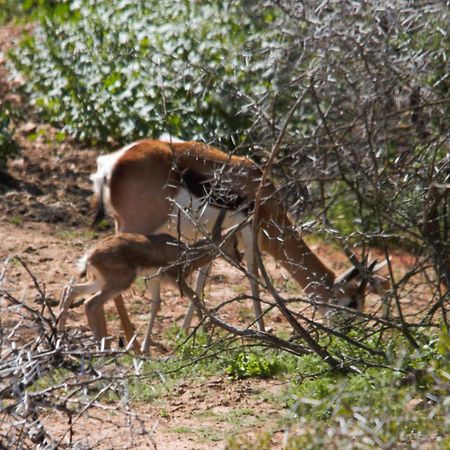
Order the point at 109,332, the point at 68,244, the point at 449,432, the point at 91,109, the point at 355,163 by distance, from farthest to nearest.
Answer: the point at 91,109 → the point at 68,244 → the point at 109,332 → the point at 355,163 → the point at 449,432

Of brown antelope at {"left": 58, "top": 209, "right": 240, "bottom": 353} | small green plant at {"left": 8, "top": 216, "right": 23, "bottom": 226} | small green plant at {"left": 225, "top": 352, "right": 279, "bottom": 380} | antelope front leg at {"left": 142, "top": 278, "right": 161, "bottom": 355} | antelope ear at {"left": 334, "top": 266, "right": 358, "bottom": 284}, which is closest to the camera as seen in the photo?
small green plant at {"left": 225, "top": 352, "right": 279, "bottom": 380}

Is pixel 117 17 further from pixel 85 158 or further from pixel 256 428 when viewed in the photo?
pixel 256 428

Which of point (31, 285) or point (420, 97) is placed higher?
point (420, 97)

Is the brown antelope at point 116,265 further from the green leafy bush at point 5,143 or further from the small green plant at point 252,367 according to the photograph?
the green leafy bush at point 5,143

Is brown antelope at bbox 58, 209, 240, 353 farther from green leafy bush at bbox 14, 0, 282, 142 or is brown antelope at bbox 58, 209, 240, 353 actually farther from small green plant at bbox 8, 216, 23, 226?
green leafy bush at bbox 14, 0, 282, 142

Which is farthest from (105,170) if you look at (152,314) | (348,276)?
(348,276)

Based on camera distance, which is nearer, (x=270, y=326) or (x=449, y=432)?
(x=449, y=432)

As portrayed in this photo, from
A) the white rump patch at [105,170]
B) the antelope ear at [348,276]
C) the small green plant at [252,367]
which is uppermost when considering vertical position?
the white rump patch at [105,170]

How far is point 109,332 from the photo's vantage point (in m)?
9.15

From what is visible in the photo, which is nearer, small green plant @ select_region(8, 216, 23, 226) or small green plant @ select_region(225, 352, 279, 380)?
small green plant @ select_region(225, 352, 279, 380)

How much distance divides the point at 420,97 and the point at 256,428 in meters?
2.07

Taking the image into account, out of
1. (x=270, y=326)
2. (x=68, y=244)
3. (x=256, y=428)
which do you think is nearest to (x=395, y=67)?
(x=256, y=428)

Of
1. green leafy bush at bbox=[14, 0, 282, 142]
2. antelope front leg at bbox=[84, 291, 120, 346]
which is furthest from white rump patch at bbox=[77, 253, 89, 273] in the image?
green leafy bush at bbox=[14, 0, 282, 142]

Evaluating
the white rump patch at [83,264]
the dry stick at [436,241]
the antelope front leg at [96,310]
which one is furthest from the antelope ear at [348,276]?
the dry stick at [436,241]
